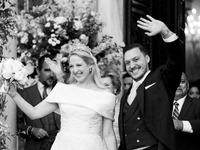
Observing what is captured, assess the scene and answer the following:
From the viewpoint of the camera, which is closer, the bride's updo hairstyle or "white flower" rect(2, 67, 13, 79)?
"white flower" rect(2, 67, 13, 79)

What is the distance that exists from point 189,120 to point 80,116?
1.75 meters

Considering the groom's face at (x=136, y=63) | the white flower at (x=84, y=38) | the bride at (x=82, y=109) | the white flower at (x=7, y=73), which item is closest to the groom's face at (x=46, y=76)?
the white flower at (x=84, y=38)

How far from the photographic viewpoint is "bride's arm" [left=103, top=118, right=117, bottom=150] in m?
6.32

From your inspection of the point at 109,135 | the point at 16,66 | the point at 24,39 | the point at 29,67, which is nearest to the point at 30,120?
the point at 29,67

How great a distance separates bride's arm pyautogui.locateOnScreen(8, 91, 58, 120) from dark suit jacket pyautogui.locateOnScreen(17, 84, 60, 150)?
1.14 meters

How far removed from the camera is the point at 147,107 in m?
6.02

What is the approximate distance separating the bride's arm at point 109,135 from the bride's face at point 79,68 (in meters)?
0.50

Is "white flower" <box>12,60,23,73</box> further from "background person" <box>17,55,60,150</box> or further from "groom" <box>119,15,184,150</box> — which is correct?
"background person" <box>17,55,60,150</box>

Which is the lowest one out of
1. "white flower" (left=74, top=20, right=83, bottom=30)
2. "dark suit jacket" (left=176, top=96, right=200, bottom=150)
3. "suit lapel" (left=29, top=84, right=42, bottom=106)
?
"dark suit jacket" (left=176, top=96, right=200, bottom=150)

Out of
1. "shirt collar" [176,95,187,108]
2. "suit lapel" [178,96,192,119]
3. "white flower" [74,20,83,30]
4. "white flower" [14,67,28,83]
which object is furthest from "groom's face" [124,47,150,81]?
"white flower" [74,20,83,30]

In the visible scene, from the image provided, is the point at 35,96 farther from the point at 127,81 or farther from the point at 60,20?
the point at 127,81

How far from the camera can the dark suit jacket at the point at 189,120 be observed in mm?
7617

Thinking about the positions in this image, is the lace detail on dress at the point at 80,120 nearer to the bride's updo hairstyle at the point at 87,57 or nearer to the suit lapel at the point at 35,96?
the bride's updo hairstyle at the point at 87,57

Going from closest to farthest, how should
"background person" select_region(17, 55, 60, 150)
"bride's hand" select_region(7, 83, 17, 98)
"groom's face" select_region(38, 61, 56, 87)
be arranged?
"bride's hand" select_region(7, 83, 17, 98)
"background person" select_region(17, 55, 60, 150)
"groom's face" select_region(38, 61, 56, 87)
